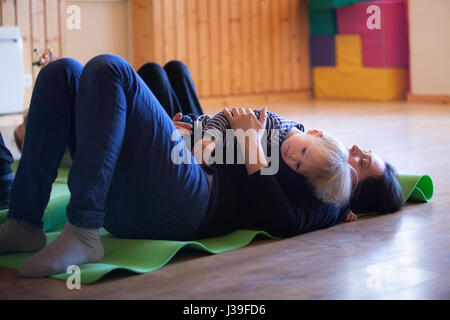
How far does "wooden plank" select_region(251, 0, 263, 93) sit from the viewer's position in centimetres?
684

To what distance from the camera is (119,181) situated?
1.59 m

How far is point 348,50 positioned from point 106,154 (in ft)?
18.4

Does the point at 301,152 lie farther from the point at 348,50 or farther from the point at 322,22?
the point at 322,22

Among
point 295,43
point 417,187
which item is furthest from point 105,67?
point 295,43

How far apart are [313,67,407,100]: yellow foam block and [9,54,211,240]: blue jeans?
5.15 metres

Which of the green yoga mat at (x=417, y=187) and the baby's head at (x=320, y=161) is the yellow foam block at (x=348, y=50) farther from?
the baby's head at (x=320, y=161)

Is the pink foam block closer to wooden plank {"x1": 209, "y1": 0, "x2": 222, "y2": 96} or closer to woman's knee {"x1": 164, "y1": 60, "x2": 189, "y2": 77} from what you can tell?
wooden plank {"x1": 209, "y1": 0, "x2": 222, "y2": 96}

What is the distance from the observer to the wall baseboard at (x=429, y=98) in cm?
620

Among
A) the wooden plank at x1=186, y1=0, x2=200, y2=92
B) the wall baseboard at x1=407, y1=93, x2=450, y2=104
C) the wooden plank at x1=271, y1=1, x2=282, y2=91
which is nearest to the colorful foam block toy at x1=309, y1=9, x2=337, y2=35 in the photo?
the wooden plank at x1=271, y1=1, x2=282, y2=91

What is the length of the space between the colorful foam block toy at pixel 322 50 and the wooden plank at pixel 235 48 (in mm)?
893

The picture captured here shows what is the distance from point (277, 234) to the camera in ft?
6.14

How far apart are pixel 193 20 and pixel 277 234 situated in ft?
16.1
